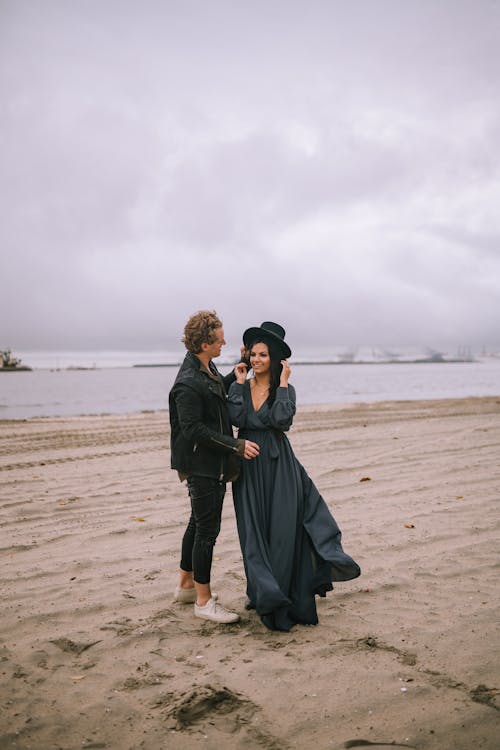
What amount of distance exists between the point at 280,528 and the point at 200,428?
97 centimetres

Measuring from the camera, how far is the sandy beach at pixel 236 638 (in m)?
2.81

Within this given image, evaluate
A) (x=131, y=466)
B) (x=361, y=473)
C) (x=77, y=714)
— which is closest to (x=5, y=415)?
(x=131, y=466)

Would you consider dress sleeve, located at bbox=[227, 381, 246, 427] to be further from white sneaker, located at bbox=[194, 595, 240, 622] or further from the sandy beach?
the sandy beach

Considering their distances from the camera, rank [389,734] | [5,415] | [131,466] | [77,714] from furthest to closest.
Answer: [5,415]
[131,466]
[77,714]
[389,734]

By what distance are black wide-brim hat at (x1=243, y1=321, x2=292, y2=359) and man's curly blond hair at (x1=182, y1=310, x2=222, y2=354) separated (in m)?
0.33

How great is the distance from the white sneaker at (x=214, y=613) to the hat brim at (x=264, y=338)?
2.01 meters

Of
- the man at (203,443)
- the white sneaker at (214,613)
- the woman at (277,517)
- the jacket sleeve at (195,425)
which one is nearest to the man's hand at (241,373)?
the woman at (277,517)

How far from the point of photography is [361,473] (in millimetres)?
8828

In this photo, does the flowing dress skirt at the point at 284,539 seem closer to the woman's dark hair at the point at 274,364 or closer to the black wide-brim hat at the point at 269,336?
the woman's dark hair at the point at 274,364

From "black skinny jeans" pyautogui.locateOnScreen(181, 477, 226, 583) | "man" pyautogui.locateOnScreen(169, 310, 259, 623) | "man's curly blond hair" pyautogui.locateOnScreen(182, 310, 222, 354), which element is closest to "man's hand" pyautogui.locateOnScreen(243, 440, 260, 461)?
"man" pyautogui.locateOnScreen(169, 310, 259, 623)

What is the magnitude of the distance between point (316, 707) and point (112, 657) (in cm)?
139

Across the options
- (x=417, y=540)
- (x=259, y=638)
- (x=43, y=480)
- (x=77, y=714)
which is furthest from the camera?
→ (x=43, y=480)

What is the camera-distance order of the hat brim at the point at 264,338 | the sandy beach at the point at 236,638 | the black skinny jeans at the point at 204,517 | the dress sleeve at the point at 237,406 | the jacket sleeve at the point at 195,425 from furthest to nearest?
the hat brim at the point at 264,338
the dress sleeve at the point at 237,406
the black skinny jeans at the point at 204,517
the jacket sleeve at the point at 195,425
the sandy beach at the point at 236,638

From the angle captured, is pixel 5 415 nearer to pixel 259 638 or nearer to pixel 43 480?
pixel 43 480
